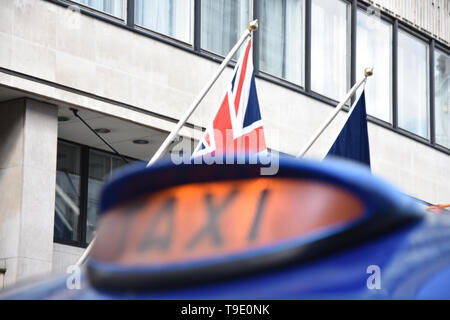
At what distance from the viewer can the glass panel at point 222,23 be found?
22.4 meters

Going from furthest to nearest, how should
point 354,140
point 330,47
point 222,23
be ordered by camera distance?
point 330,47
point 222,23
point 354,140

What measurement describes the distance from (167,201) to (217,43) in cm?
2032

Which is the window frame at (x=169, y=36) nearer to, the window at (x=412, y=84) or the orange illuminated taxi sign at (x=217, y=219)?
the window at (x=412, y=84)

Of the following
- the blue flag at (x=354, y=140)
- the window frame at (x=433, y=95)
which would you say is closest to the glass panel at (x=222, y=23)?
the blue flag at (x=354, y=140)

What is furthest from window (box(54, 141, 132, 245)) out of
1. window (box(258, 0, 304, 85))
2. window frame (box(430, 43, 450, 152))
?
window frame (box(430, 43, 450, 152))

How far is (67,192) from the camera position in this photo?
2131 cm

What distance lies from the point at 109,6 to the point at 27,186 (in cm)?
399

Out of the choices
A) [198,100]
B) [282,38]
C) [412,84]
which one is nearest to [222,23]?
[282,38]

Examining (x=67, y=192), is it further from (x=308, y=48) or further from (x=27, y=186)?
(x=308, y=48)

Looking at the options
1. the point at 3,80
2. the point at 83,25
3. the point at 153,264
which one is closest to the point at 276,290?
the point at 153,264

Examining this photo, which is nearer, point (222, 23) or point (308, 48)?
point (222, 23)

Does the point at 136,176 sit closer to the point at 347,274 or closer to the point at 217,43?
the point at 347,274

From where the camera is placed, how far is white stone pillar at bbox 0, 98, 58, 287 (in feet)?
59.4

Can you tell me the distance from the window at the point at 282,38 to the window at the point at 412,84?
15.4 ft
